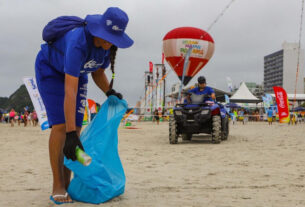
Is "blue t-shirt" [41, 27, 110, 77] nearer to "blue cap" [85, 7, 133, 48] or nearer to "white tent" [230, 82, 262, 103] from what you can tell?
"blue cap" [85, 7, 133, 48]

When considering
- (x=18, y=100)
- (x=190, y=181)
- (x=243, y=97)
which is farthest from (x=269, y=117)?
(x=18, y=100)

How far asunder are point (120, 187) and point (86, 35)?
1105 millimetres

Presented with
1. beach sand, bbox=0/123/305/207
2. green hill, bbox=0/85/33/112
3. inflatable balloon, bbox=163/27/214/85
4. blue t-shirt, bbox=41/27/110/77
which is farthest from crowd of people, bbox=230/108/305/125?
green hill, bbox=0/85/33/112

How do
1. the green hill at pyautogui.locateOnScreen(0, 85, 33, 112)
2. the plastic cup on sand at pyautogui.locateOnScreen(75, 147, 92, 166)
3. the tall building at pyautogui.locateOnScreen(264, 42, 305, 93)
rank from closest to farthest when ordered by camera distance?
the plastic cup on sand at pyautogui.locateOnScreen(75, 147, 92, 166) → the green hill at pyautogui.locateOnScreen(0, 85, 33, 112) → the tall building at pyautogui.locateOnScreen(264, 42, 305, 93)

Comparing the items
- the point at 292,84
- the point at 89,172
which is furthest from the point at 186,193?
the point at 292,84

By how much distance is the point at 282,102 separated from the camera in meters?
16.5

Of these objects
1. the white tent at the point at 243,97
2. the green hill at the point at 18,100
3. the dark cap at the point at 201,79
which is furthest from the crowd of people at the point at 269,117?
the green hill at the point at 18,100

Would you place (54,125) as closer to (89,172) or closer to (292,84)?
(89,172)

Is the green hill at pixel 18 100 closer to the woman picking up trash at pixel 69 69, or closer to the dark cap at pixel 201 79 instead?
the dark cap at pixel 201 79

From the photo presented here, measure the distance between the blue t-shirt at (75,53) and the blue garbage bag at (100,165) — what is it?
1.26ft

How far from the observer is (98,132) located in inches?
96.3

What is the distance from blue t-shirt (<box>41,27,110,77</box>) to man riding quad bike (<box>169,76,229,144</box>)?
516 cm

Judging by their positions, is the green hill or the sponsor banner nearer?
the sponsor banner

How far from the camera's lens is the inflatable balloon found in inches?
823
